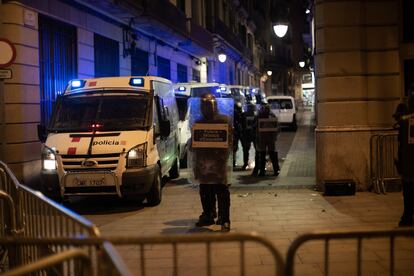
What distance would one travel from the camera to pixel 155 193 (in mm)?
9984

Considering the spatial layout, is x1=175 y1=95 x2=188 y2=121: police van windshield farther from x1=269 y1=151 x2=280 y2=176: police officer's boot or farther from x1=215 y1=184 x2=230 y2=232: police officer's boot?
x1=215 y1=184 x2=230 y2=232: police officer's boot

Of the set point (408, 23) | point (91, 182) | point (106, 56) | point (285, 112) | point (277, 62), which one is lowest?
point (91, 182)

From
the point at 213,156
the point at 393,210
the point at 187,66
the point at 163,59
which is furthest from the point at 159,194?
the point at 187,66

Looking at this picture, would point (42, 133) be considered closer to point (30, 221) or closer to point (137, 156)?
point (137, 156)

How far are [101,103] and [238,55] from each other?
1296 inches

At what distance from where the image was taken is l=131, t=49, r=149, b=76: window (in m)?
21.1

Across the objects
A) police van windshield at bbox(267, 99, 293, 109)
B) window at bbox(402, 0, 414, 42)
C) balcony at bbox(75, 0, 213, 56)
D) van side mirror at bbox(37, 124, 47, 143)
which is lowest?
van side mirror at bbox(37, 124, 47, 143)

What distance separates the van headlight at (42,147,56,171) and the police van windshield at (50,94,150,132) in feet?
1.90

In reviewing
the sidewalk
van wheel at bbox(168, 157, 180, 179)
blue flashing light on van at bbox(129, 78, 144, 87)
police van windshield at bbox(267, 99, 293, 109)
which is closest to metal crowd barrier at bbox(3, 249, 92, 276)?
the sidewalk

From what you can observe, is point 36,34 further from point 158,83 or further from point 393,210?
point 393,210

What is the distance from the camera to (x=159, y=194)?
10.1 metres

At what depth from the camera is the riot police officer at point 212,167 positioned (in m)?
7.82

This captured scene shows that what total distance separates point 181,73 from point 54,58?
558 inches

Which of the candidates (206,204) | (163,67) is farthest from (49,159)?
(163,67)
